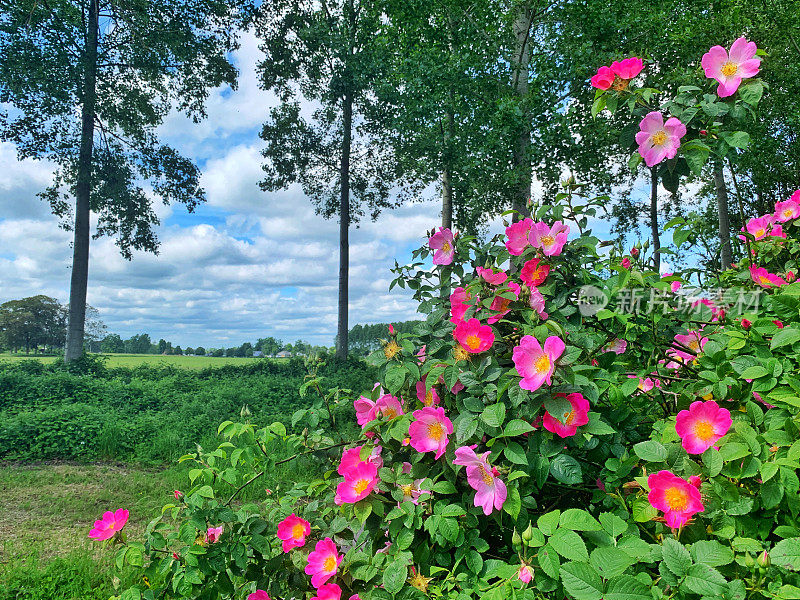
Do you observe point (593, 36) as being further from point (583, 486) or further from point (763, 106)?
point (583, 486)

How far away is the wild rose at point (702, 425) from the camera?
1.17 m

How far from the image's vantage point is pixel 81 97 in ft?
34.6

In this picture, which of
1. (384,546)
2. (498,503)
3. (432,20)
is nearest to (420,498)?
(498,503)

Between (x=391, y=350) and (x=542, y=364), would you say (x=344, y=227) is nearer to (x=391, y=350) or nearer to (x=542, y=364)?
(x=391, y=350)

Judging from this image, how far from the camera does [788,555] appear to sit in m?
0.97

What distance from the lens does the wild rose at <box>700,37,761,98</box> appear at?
1.38 metres

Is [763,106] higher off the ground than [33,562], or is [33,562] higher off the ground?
[763,106]

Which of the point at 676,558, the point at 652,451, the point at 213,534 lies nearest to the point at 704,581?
the point at 676,558

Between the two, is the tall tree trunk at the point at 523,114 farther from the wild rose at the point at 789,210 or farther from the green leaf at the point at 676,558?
the green leaf at the point at 676,558

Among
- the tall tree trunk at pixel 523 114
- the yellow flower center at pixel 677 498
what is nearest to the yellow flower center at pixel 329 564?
the yellow flower center at pixel 677 498

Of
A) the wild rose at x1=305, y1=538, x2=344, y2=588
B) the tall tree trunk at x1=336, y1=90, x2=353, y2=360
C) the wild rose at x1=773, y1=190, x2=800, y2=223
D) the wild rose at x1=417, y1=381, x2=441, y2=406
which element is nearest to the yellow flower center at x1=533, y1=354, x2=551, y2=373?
the wild rose at x1=417, y1=381, x2=441, y2=406

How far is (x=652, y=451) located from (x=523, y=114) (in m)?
7.61

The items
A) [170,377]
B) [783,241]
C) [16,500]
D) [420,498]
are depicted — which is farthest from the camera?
[170,377]

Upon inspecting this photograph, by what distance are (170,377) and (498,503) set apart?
36.4ft
